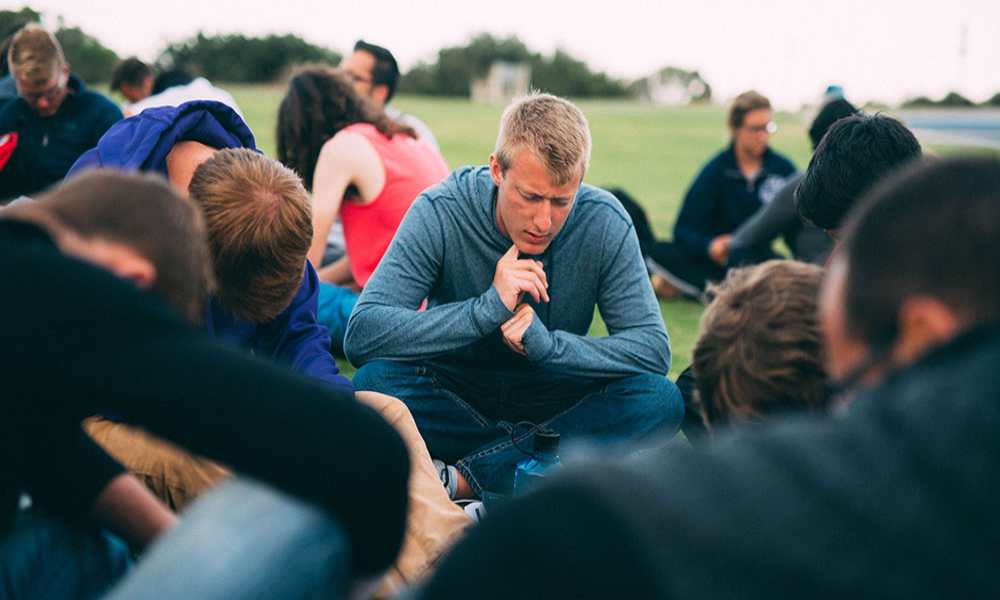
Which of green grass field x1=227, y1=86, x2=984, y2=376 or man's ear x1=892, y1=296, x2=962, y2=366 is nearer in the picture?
man's ear x1=892, y1=296, x2=962, y2=366

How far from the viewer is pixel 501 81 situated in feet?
222

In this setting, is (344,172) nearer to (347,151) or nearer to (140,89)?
(347,151)

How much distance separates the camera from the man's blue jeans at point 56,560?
69.2 inches

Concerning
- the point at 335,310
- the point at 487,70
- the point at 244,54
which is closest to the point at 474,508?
the point at 335,310

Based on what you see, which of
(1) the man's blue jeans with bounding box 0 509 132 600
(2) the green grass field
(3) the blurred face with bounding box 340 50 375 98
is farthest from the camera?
(2) the green grass field

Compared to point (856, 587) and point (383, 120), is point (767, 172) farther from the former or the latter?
point (856, 587)

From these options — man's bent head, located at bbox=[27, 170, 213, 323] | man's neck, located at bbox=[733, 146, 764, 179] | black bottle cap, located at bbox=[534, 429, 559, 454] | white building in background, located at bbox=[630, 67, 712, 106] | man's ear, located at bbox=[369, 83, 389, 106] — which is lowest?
white building in background, located at bbox=[630, 67, 712, 106]

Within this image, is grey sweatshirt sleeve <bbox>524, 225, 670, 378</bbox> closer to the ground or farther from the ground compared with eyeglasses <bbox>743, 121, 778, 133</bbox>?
closer to the ground

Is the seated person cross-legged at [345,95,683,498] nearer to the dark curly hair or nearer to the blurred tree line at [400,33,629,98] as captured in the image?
the dark curly hair

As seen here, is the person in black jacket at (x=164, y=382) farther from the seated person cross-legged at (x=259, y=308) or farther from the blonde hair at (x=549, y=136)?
the blonde hair at (x=549, y=136)

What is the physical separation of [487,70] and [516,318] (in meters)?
67.9

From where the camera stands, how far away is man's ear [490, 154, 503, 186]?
3627 mm

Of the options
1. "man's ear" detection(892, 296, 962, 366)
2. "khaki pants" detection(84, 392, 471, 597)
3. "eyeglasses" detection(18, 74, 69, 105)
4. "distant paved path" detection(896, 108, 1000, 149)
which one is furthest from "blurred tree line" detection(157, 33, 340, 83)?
"man's ear" detection(892, 296, 962, 366)

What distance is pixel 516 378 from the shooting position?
369 centimetres
